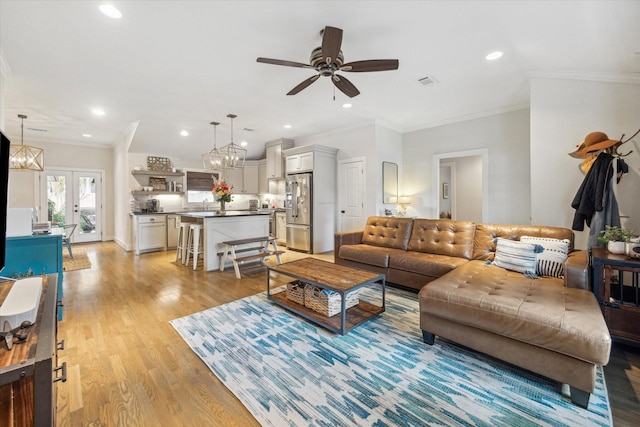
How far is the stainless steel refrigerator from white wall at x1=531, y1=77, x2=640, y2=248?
12.7 feet

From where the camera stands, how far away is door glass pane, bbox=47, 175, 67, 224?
22.0 feet

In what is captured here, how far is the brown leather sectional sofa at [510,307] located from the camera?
5.25 feet

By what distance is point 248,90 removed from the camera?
3977 mm

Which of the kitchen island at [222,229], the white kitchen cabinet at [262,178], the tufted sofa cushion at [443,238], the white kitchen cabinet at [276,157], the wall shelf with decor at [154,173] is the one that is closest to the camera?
the tufted sofa cushion at [443,238]

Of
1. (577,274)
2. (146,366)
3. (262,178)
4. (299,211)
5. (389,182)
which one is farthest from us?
(262,178)

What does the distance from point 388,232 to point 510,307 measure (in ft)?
7.69

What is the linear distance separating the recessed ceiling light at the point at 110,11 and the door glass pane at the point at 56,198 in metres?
6.57

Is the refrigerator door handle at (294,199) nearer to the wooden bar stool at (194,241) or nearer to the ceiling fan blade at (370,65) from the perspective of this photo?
the wooden bar stool at (194,241)

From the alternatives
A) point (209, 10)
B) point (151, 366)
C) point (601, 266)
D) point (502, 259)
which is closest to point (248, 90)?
point (209, 10)

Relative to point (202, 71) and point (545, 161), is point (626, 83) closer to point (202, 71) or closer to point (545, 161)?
point (545, 161)

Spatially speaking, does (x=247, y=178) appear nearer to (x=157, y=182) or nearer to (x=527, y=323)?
(x=157, y=182)

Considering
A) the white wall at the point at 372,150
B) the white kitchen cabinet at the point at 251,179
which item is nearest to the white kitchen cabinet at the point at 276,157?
the white kitchen cabinet at the point at 251,179

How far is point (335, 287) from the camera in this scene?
94.2 inches

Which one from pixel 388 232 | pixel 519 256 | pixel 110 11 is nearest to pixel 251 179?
pixel 388 232
